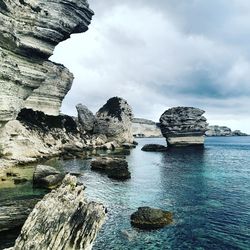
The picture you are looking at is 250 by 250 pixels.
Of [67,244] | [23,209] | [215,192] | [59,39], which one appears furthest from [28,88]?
[67,244]

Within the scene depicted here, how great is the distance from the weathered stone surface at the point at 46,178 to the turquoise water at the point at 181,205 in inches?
173

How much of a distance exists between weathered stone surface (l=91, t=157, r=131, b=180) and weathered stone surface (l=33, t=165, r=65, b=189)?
12595 mm

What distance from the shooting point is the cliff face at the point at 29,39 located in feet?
126

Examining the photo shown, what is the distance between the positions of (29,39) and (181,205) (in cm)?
3507

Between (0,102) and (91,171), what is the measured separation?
28.6 meters

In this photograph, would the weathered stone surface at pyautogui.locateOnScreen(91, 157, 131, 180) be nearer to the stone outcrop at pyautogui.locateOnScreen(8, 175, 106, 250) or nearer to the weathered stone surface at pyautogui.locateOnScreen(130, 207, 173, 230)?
the weathered stone surface at pyautogui.locateOnScreen(130, 207, 173, 230)

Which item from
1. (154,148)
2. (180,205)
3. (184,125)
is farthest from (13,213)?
(184,125)

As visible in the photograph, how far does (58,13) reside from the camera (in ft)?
222

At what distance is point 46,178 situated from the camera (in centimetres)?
4412

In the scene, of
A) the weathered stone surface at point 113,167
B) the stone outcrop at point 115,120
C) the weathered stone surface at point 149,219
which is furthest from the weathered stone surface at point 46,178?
the stone outcrop at point 115,120

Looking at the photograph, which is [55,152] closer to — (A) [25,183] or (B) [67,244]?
(A) [25,183]

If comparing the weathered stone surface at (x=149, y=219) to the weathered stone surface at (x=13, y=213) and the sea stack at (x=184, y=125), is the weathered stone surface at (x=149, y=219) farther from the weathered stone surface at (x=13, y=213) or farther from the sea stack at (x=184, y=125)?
the sea stack at (x=184, y=125)

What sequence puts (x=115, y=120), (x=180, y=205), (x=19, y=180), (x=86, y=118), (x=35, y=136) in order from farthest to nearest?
1. (x=115, y=120)
2. (x=86, y=118)
3. (x=35, y=136)
4. (x=19, y=180)
5. (x=180, y=205)

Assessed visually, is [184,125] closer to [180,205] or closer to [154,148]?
[154,148]
